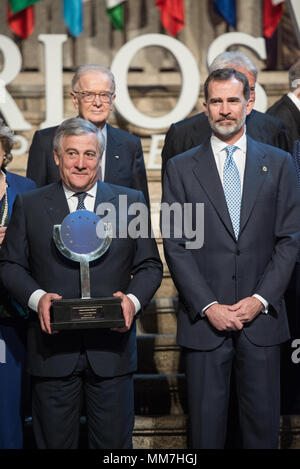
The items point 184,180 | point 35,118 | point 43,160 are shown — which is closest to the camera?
point 184,180

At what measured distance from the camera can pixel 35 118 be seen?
6.57 metres

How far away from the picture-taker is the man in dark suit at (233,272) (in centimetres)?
327

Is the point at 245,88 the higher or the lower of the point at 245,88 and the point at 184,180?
the higher

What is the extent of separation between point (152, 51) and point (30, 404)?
13.4 ft

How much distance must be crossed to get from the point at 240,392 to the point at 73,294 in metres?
0.80

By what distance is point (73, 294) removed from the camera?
3172 mm

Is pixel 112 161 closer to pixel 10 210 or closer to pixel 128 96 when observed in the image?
pixel 10 210

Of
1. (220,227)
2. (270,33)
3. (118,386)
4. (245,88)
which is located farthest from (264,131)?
(270,33)

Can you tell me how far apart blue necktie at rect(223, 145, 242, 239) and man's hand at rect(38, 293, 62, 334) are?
0.80 m

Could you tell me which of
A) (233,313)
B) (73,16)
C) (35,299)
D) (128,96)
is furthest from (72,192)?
(73,16)

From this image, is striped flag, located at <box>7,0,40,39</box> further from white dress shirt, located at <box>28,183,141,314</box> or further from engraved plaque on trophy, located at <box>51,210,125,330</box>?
engraved plaque on trophy, located at <box>51,210,125,330</box>
